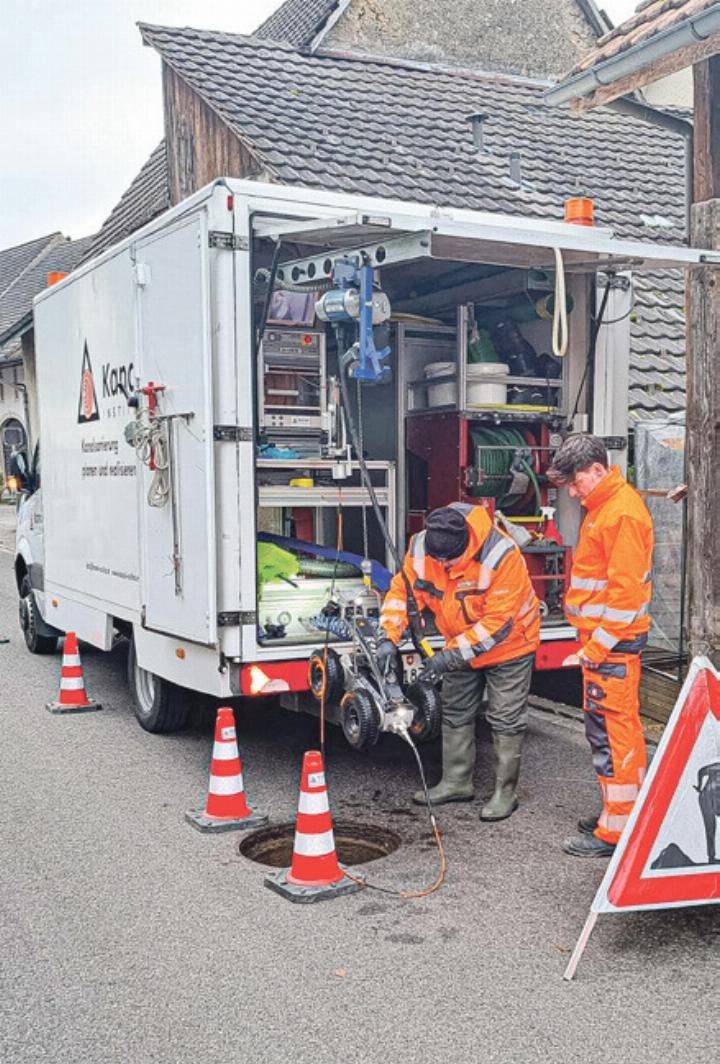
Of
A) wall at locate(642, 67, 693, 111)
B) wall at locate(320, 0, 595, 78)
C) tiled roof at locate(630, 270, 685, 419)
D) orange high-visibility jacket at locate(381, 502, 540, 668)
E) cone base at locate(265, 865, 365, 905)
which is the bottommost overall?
cone base at locate(265, 865, 365, 905)

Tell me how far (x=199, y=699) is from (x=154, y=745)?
39 centimetres

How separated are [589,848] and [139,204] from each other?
1588cm

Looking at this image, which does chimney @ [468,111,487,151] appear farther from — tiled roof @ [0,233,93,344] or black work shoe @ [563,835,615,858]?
tiled roof @ [0,233,93,344]

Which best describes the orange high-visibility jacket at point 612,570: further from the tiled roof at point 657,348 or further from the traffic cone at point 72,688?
the tiled roof at point 657,348

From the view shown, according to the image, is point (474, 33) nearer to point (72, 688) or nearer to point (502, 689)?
point (72, 688)

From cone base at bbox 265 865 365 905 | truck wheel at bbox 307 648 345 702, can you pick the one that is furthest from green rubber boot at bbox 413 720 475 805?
cone base at bbox 265 865 365 905

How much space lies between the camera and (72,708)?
26.5 feet

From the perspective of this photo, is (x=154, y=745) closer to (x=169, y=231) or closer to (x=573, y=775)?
(x=573, y=775)

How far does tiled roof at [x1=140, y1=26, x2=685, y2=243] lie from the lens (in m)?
12.7

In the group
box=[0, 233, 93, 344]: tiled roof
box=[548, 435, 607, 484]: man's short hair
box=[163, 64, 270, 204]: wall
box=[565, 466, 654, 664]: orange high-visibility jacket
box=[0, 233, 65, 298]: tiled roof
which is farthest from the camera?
box=[0, 233, 65, 298]: tiled roof

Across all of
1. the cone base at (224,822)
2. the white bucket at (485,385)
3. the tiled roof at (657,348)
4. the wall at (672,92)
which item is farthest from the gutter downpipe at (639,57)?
the wall at (672,92)

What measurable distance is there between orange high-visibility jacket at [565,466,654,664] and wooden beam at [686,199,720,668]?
2.93 ft

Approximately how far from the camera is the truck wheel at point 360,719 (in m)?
5.47

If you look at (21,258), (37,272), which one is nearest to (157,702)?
(37,272)
